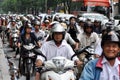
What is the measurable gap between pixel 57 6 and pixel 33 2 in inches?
693

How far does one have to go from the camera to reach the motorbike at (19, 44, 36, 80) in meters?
9.64

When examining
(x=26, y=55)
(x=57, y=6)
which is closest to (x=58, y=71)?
(x=26, y=55)

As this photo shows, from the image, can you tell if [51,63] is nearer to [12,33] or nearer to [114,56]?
[114,56]

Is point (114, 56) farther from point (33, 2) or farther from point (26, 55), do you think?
point (33, 2)

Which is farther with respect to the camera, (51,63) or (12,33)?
(12,33)

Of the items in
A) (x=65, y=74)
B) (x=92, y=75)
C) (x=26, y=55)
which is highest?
(x=92, y=75)

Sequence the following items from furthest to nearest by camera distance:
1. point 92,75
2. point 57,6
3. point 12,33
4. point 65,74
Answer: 1. point 57,6
2. point 12,33
3. point 65,74
4. point 92,75

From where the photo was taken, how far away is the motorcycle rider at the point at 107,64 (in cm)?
356

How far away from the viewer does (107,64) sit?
3.61 metres

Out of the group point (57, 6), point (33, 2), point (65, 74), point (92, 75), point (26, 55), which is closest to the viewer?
point (92, 75)

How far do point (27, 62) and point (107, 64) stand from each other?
Answer: 6159 millimetres

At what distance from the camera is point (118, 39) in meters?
3.65

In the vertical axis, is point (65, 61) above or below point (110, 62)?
below

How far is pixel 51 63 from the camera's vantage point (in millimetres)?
5578
